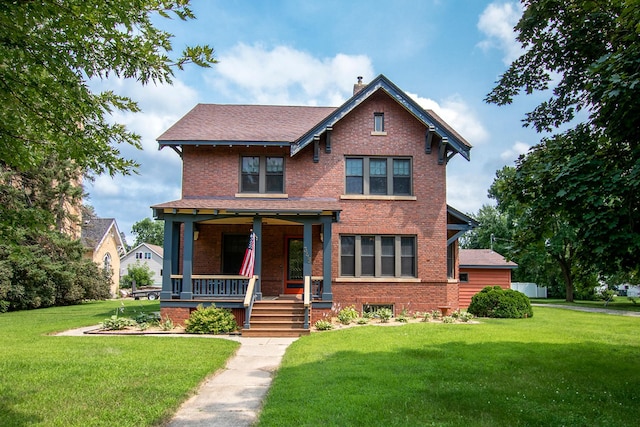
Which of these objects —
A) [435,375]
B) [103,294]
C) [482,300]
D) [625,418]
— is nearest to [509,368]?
[435,375]

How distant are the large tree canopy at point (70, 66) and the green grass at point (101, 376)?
9.77ft

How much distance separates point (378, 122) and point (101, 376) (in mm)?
13262

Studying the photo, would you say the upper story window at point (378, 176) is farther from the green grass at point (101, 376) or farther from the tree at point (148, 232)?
the tree at point (148, 232)

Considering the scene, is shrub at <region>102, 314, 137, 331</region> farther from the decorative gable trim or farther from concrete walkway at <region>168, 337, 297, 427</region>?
the decorative gable trim

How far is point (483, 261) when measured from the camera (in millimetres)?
27109

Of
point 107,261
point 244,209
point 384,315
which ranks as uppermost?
point 244,209

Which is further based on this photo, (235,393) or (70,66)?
(235,393)

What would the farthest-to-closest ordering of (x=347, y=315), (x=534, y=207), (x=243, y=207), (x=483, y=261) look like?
(x=483, y=261) → (x=347, y=315) → (x=243, y=207) → (x=534, y=207)

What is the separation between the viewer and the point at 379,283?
17453mm

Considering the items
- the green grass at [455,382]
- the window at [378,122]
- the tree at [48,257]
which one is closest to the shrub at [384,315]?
the green grass at [455,382]

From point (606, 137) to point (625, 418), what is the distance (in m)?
4.04

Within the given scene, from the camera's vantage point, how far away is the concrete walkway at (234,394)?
5.83 m

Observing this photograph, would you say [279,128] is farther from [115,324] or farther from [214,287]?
[115,324]

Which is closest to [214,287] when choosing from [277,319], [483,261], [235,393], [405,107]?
[277,319]
